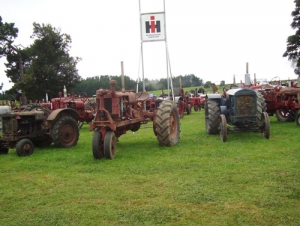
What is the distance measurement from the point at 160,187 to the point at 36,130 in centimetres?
574

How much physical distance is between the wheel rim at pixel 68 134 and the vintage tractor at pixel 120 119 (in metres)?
1.78

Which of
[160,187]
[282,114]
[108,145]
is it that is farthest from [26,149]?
[282,114]

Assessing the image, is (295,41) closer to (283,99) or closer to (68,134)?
(283,99)

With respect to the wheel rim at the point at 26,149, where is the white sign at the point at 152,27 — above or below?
above

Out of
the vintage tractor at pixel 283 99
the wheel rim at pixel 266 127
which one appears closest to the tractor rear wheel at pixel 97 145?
the wheel rim at pixel 266 127

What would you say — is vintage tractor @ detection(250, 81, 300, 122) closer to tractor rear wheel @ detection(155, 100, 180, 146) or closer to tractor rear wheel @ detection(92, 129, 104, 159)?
tractor rear wheel @ detection(155, 100, 180, 146)

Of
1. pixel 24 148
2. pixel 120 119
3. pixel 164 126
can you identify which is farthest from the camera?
pixel 24 148

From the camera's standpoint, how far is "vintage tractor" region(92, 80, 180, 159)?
293 inches

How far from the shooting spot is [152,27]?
10.9 m

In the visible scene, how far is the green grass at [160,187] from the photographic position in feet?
12.9

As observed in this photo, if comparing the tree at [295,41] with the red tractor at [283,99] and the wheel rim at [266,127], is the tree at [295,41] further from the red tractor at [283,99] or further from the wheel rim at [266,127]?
the wheel rim at [266,127]

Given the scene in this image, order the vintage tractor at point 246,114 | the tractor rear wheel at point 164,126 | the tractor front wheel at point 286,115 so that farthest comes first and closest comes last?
the tractor front wheel at point 286,115 → the vintage tractor at point 246,114 → the tractor rear wheel at point 164,126

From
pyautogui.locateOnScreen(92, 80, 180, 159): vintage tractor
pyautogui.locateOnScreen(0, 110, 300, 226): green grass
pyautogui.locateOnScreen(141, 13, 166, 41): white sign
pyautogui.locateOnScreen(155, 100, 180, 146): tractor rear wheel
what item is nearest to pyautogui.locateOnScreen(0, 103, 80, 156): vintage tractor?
pyautogui.locateOnScreen(0, 110, 300, 226): green grass

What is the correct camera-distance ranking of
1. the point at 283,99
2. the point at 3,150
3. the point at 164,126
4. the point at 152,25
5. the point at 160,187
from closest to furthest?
the point at 160,187
the point at 164,126
the point at 3,150
the point at 152,25
the point at 283,99
